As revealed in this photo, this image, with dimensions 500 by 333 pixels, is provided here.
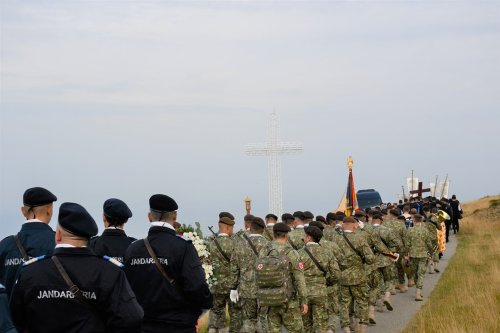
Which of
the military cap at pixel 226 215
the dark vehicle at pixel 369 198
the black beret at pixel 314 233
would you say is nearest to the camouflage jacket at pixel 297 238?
the military cap at pixel 226 215

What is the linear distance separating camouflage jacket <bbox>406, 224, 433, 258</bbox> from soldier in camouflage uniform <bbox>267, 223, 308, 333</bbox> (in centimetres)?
865

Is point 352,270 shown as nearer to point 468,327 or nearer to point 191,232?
point 468,327

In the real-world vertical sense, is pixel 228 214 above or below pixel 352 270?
above

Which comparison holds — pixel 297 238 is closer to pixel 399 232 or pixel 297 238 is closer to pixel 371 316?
pixel 371 316

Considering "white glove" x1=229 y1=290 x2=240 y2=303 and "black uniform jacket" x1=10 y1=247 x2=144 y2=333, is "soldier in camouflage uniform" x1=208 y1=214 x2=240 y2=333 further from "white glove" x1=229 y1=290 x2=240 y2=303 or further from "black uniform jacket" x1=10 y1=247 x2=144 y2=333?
"black uniform jacket" x1=10 y1=247 x2=144 y2=333

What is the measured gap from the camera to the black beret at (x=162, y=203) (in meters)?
7.45

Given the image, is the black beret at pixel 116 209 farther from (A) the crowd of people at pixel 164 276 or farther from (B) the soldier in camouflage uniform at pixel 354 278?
(B) the soldier in camouflage uniform at pixel 354 278

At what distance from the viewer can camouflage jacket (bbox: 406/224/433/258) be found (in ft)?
62.0

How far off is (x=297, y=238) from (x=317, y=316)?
2.39 meters

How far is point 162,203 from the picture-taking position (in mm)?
7484

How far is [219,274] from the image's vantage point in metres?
13.0

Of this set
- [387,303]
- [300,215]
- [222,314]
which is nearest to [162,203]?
[222,314]

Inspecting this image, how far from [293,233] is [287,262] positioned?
12.0 ft

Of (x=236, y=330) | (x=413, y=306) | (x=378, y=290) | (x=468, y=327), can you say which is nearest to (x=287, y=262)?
(x=236, y=330)
